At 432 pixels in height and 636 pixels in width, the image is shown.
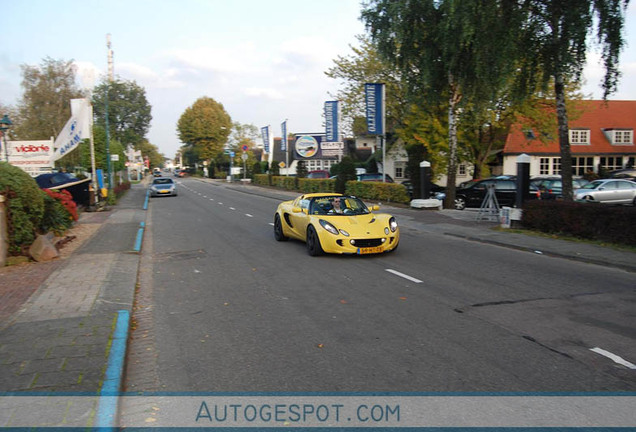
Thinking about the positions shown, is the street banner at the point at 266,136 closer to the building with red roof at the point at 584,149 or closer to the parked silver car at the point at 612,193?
the building with red roof at the point at 584,149

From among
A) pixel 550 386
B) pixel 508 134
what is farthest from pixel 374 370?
pixel 508 134

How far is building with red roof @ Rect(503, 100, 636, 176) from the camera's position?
3884cm

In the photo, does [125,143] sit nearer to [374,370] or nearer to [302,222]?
[302,222]

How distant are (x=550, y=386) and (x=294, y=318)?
304cm

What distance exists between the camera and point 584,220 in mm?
12156

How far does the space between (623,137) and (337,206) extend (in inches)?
1559

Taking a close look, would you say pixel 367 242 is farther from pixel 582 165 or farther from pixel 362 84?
pixel 582 165

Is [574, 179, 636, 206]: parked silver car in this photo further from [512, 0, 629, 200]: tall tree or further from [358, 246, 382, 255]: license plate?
[358, 246, 382, 255]: license plate

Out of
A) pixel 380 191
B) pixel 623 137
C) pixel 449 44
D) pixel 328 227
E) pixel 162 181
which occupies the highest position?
pixel 449 44

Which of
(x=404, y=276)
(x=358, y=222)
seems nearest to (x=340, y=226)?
(x=358, y=222)

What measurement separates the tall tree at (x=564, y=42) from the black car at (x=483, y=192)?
7686 mm

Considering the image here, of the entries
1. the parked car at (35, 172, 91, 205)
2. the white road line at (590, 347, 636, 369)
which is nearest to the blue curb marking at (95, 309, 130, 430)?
the white road line at (590, 347, 636, 369)

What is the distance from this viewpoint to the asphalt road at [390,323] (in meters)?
4.20

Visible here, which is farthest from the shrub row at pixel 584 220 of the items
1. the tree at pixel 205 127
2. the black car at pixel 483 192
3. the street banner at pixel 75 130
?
→ the tree at pixel 205 127
